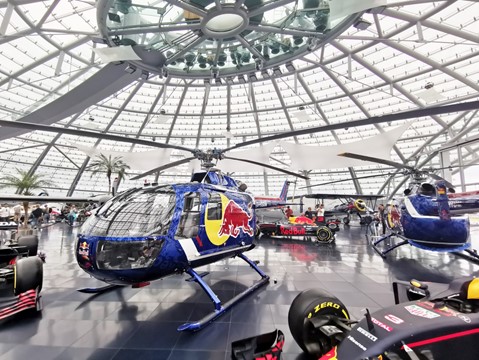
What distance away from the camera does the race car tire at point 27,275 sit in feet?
14.0

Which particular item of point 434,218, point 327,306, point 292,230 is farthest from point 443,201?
point 292,230

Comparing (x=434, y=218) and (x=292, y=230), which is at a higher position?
(x=434, y=218)

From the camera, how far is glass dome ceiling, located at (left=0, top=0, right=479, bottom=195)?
9727mm

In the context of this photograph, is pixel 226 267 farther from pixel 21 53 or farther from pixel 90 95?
pixel 21 53

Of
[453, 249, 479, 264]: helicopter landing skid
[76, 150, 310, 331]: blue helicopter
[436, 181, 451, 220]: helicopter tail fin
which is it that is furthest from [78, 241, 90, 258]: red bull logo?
[453, 249, 479, 264]: helicopter landing skid

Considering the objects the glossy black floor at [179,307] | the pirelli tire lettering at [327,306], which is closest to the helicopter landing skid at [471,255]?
the glossy black floor at [179,307]

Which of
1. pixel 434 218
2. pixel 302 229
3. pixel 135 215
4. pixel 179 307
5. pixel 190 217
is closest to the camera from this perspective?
pixel 135 215

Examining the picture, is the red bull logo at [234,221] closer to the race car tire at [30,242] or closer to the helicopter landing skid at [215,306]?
the helicopter landing skid at [215,306]

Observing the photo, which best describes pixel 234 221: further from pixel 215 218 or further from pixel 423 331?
pixel 423 331

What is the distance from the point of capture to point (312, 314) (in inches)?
113

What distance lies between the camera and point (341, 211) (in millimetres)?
26094

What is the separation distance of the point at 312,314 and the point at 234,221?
10.2 feet

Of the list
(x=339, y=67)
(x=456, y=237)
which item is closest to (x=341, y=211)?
(x=339, y=67)

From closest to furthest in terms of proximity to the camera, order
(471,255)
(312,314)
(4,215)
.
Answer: (312,314) < (471,255) < (4,215)
